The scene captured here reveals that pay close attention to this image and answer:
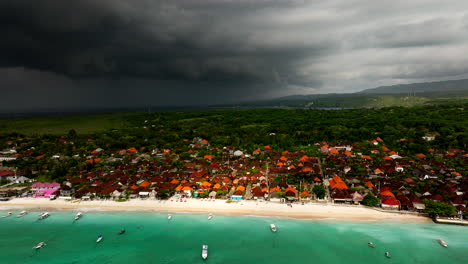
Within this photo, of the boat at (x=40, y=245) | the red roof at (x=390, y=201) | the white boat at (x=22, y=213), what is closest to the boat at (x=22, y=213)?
the white boat at (x=22, y=213)

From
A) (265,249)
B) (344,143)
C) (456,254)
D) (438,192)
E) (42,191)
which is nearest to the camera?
(456,254)

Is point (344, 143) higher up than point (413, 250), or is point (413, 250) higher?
point (344, 143)

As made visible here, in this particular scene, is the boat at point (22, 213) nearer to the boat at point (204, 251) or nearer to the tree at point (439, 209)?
the boat at point (204, 251)

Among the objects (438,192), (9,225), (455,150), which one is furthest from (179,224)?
(455,150)

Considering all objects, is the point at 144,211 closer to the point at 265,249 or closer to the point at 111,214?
the point at 111,214

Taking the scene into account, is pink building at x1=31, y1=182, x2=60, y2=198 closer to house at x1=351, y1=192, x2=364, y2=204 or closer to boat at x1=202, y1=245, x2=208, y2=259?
boat at x1=202, y1=245, x2=208, y2=259

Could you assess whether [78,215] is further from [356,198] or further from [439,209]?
[439,209]

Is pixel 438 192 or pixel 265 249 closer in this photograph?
pixel 265 249

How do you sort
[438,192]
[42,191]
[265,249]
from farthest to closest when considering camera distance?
[42,191]
[438,192]
[265,249]
